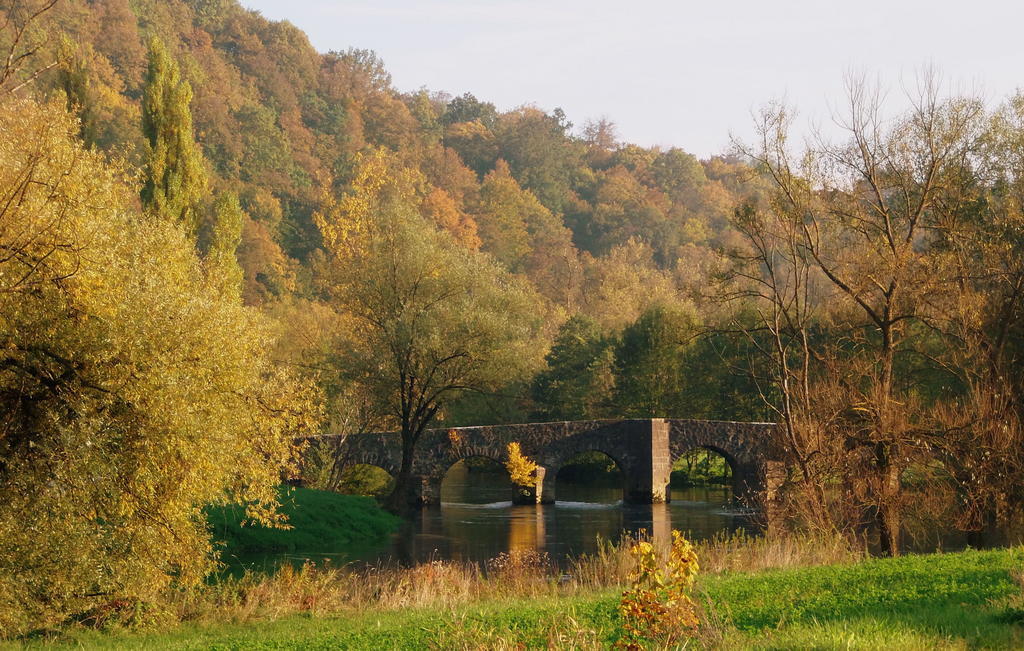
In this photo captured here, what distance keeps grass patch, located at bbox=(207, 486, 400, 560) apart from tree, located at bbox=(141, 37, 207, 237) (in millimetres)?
8526

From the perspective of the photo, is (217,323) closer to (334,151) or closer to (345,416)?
(345,416)

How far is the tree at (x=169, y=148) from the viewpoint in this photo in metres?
30.4

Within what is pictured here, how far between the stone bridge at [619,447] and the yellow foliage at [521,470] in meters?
0.30

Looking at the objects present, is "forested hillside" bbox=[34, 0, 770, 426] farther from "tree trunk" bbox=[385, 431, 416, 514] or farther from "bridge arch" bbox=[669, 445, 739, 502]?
"tree trunk" bbox=[385, 431, 416, 514]

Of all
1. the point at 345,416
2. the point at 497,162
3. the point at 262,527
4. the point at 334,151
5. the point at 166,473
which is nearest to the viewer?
the point at 166,473

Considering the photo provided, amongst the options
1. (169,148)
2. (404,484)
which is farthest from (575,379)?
(169,148)

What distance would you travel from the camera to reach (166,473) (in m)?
13.5

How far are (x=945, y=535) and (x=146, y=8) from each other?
226ft

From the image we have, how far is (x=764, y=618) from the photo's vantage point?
453 inches

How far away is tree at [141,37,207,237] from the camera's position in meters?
30.4

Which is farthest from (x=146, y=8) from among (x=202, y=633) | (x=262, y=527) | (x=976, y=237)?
(x=202, y=633)

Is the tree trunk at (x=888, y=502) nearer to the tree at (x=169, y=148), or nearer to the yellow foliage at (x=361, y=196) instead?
the tree at (x=169, y=148)

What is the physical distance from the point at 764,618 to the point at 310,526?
19.0 metres

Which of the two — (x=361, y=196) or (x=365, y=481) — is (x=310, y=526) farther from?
(x=361, y=196)
